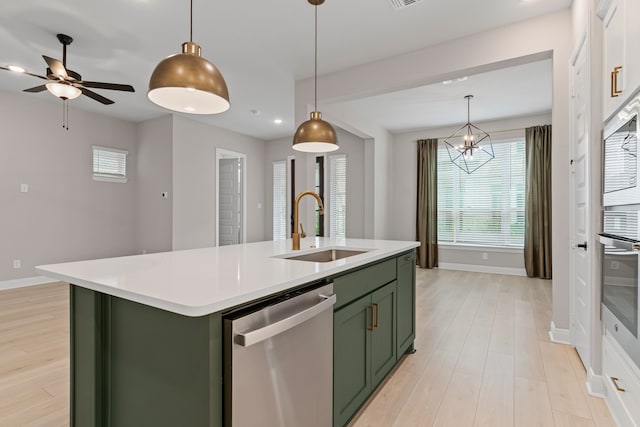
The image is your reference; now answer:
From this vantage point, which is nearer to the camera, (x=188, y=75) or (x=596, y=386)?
(x=188, y=75)

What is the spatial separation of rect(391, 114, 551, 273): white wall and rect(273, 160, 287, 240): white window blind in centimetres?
249

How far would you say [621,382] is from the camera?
1663mm

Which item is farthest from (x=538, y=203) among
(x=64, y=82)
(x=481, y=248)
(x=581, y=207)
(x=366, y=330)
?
(x=64, y=82)

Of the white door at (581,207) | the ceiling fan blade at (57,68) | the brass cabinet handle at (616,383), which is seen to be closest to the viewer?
the brass cabinet handle at (616,383)

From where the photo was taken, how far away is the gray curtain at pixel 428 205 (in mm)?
6453

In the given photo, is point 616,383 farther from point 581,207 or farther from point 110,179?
point 110,179

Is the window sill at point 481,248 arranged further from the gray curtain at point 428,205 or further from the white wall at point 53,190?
the white wall at point 53,190

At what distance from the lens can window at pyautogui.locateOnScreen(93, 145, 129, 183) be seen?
5.64 metres

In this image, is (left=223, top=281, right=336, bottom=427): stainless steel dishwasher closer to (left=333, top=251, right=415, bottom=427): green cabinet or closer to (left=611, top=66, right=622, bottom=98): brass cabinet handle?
(left=333, top=251, right=415, bottom=427): green cabinet

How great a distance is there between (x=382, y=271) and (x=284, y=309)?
961 mm

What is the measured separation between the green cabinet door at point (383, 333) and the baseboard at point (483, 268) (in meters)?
4.60

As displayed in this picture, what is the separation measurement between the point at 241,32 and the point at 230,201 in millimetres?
4516

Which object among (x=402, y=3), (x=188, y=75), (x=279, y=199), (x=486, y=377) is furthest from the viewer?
(x=279, y=199)

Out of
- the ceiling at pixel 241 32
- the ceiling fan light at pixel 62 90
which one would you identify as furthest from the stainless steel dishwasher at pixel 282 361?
the ceiling fan light at pixel 62 90
